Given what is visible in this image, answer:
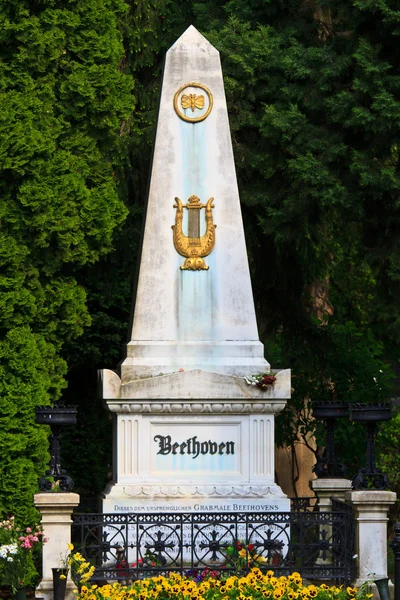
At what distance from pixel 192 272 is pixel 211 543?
2.96 m

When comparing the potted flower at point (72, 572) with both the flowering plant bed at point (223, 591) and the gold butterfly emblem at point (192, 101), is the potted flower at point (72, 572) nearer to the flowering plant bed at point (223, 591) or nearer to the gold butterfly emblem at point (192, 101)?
the flowering plant bed at point (223, 591)

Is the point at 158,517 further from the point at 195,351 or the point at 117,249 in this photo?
the point at 117,249

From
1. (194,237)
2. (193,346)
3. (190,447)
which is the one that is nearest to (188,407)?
(190,447)

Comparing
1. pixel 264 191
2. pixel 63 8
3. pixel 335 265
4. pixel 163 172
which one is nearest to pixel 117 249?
pixel 264 191

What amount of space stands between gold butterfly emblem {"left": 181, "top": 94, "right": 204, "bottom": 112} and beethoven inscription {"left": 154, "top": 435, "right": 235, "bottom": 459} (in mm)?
3429

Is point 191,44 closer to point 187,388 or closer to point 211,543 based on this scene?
point 187,388

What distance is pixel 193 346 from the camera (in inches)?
519

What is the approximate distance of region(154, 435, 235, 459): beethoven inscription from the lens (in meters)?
12.9

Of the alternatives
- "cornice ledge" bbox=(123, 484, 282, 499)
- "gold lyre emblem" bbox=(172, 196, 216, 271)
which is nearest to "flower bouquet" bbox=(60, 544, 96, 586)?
"cornice ledge" bbox=(123, 484, 282, 499)

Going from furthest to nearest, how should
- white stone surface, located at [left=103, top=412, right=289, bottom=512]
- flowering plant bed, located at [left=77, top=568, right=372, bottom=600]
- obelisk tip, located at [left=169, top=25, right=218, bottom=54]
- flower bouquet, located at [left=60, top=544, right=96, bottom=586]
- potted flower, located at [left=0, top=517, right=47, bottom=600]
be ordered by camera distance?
1. obelisk tip, located at [left=169, top=25, right=218, bottom=54]
2. white stone surface, located at [left=103, top=412, right=289, bottom=512]
3. potted flower, located at [left=0, top=517, right=47, bottom=600]
4. flower bouquet, located at [left=60, top=544, right=96, bottom=586]
5. flowering plant bed, located at [left=77, top=568, right=372, bottom=600]

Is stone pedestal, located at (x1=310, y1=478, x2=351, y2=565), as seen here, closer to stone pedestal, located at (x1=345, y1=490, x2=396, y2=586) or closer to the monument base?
the monument base

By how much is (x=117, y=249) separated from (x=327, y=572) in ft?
24.6

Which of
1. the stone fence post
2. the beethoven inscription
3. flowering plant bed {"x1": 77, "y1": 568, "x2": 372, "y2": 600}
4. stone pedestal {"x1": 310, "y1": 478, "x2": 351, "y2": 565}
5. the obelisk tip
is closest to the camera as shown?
flowering plant bed {"x1": 77, "y1": 568, "x2": 372, "y2": 600}

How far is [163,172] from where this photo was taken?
13461mm
